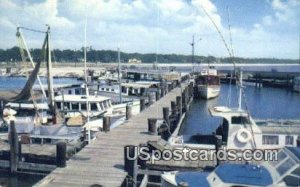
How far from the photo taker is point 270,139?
1916 centimetres

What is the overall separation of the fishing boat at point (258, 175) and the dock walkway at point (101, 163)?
10.3 ft

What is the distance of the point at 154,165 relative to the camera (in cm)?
1703

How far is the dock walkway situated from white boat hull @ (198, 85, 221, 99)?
37.6m

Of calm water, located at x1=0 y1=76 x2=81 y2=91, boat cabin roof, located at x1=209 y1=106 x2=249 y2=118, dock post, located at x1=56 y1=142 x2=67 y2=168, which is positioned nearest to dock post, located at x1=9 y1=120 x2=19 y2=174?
dock post, located at x1=56 y1=142 x2=67 y2=168

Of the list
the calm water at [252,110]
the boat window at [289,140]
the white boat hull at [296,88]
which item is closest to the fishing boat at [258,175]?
the boat window at [289,140]

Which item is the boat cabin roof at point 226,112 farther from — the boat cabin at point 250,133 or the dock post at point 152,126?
the dock post at point 152,126

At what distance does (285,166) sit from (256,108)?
46.0 m

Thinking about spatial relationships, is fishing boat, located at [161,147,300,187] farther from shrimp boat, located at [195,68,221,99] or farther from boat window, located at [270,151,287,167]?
shrimp boat, located at [195,68,221,99]

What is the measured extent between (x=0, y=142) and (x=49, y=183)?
955 cm

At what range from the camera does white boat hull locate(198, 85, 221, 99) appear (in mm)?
60522

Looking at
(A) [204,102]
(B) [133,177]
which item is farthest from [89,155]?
(A) [204,102]

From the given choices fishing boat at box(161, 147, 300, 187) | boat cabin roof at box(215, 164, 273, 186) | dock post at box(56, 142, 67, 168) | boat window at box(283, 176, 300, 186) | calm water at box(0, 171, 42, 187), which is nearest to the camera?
boat window at box(283, 176, 300, 186)

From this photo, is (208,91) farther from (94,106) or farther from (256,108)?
(94,106)

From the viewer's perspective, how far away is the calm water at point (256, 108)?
40.8 m
